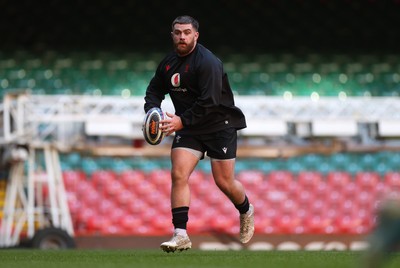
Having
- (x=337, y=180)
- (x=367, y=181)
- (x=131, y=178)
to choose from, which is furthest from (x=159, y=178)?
(x=367, y=181)

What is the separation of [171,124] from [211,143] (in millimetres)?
474

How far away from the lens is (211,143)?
7.82 m

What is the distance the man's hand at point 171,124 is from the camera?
752cm

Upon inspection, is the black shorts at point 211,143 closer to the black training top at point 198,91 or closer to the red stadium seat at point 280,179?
the black training top at point 198,91

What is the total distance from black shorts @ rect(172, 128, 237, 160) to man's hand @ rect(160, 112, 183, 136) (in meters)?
0.19

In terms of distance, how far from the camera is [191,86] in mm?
7734

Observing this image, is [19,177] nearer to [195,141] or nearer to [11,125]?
[11,125]

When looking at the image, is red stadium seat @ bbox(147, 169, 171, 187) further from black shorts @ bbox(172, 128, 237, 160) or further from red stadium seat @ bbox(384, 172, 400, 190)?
black shorts @ bbox(172, 128, 237, 160)

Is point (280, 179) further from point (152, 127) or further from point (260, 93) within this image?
point (152, 127)

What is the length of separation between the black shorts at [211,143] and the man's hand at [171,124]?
187 mm

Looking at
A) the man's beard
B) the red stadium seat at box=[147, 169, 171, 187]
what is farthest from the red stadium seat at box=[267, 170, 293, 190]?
the man's beard

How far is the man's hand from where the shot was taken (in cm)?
752

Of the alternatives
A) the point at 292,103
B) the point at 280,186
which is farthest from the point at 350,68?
the point at 292,103

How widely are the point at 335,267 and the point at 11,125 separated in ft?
36.1
